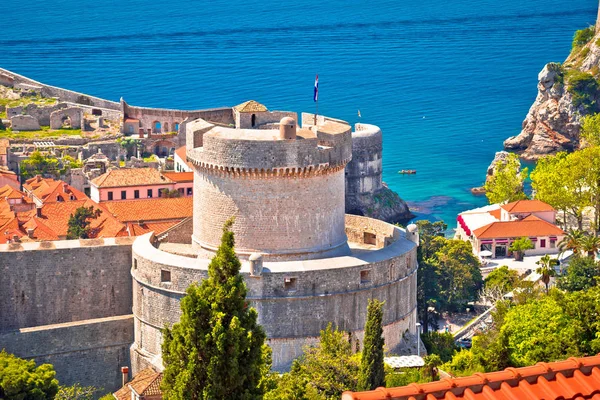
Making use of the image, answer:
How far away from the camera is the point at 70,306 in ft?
138

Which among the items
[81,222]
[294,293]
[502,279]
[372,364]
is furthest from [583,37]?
[372,364]

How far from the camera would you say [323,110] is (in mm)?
152875

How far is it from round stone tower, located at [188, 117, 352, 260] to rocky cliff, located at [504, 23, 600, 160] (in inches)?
2993

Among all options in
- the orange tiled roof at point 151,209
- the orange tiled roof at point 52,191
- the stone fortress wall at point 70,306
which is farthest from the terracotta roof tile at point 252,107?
the orange tiled roof at point 52,191

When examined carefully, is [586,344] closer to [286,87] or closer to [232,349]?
[232,349]

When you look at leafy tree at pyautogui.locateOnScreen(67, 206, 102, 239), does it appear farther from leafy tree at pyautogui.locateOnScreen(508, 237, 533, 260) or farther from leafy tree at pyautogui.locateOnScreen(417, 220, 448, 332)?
leafy tree at pyautogui.locateOnScreen(508, 237, 533, 260)

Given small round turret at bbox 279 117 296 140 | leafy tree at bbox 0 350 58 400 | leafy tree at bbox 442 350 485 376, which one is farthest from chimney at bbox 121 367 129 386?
leafy tree at bbox 442 350 485 376

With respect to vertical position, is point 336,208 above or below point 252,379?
above

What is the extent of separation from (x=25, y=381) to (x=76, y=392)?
8.57 feet

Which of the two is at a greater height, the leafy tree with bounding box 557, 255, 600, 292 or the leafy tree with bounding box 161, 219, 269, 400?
the leafy tree with bounding box 161, 219, 269, 400

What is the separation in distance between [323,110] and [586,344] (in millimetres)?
114378

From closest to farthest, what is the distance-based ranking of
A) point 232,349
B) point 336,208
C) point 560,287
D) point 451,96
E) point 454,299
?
point 232,349
point 336,208
point 560,287
point 454,299
point 451,96

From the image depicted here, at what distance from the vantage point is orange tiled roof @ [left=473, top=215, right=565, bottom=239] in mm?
74688

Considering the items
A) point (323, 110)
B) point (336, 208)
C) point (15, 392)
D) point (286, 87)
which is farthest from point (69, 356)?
point (286, 87)
